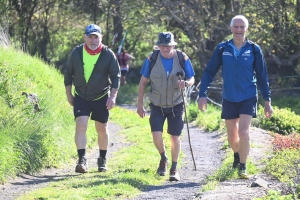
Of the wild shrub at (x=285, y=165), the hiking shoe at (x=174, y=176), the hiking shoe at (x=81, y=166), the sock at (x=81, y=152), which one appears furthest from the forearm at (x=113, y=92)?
the wild shrub at (x=285, y=165)

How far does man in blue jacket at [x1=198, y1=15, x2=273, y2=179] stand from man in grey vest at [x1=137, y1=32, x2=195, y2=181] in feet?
1.81

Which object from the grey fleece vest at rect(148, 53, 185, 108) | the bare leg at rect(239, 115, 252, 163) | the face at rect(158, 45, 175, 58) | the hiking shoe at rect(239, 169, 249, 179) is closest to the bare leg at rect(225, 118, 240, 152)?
the bare leg at rect(239, 115, 252, 163)

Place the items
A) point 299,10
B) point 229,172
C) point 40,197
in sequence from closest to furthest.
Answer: point 40,197 → point 229,172 → point 299,10

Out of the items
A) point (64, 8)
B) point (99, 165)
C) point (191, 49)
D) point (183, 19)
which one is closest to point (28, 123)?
point (99, 165)

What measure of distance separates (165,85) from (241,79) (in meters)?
1.07

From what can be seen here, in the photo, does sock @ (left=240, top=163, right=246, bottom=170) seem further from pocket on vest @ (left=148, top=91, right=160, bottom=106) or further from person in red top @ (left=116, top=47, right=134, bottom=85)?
person in red top @ (left=116, top=47, right=134, bottom=85)

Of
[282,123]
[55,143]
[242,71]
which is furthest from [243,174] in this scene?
[282,123]

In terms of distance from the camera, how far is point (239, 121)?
31.8 feet

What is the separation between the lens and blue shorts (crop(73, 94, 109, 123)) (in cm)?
1063

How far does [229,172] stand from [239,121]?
2.14ft

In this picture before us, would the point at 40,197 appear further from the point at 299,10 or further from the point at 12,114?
the point at 299,10

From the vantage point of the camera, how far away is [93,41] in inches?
413

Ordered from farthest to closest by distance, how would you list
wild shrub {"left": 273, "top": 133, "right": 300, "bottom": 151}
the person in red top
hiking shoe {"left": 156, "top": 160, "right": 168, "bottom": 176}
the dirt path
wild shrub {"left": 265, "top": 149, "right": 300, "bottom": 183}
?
the person in red top < wild shrub {"left": 273, "top": 133, "right": 300, "bottom": 151} < hiking shoe {"left": 156, "top": 160, "right": 168, "bottom": 176} < wild shrub {"left": 265, "top": 149, "right": 300, "bottom": 183} < the dirt path

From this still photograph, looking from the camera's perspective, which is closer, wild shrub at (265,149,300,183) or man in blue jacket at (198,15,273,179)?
wild shrub at (265,149,300,183)
